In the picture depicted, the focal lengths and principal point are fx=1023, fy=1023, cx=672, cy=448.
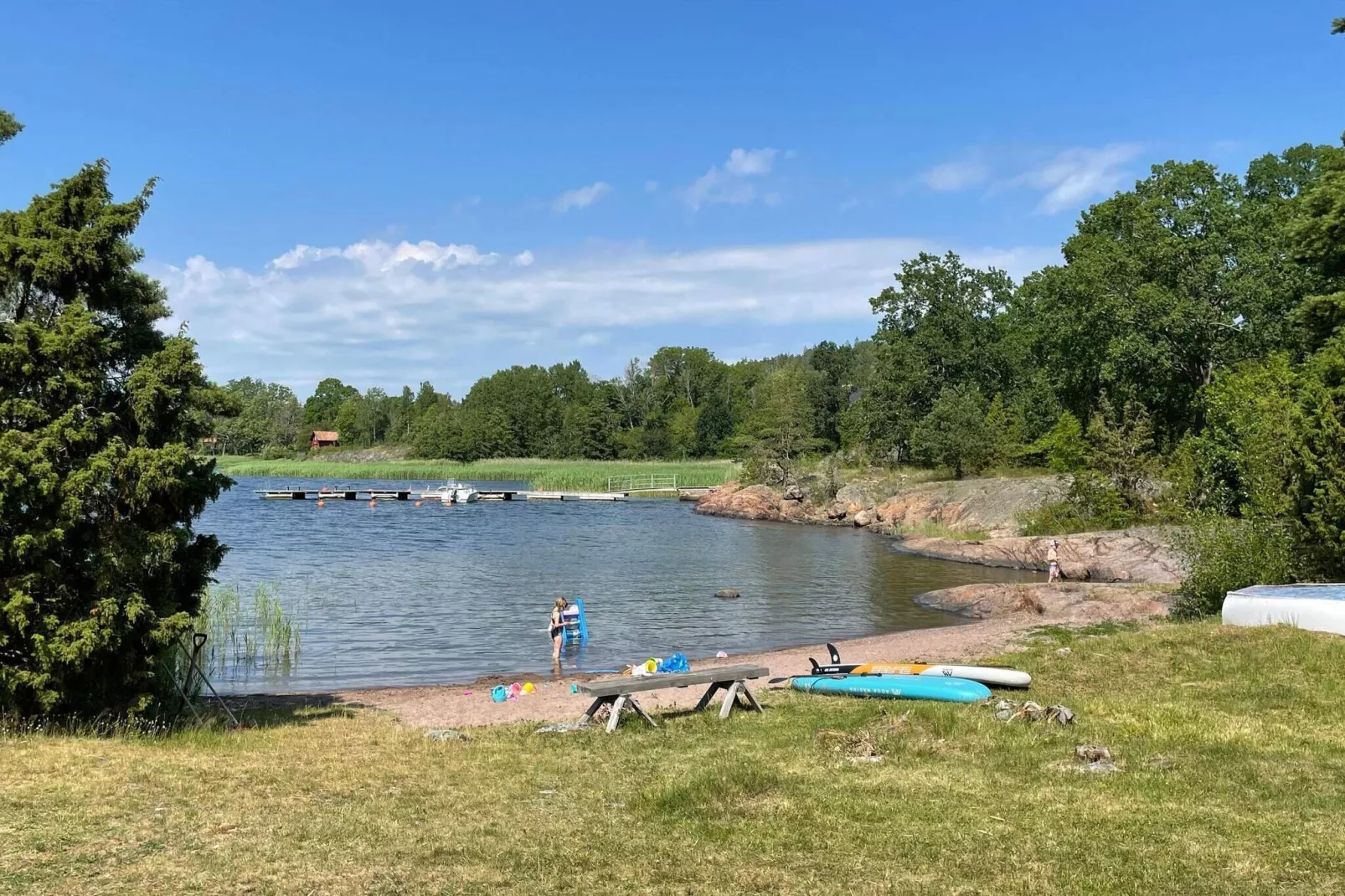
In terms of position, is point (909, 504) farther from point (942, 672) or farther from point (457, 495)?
point (942, 672)

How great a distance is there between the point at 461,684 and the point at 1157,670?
1231 cm

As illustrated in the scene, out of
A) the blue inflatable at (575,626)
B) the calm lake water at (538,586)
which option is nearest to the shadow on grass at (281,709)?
the calm lake water at (538,586)

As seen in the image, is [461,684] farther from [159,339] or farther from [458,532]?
[458,532]

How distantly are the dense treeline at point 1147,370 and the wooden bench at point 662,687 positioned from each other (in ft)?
39.9

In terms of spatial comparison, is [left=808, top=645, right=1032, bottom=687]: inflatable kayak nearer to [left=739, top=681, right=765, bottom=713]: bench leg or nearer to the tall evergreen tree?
[left=739, top=681, right=765, bottom=713]: bench leg

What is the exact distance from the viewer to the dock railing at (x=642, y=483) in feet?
301

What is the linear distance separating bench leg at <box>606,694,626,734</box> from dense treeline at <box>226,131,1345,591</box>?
1393 cm

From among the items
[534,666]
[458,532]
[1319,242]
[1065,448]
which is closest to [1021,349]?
[1065,448]

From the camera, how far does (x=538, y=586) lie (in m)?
34.8

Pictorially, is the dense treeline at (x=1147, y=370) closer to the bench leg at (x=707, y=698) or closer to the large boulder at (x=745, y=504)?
the large boulder at (x=745, y=504)

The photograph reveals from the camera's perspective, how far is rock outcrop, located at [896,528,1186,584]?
32844mm

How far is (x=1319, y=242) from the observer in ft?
76.0


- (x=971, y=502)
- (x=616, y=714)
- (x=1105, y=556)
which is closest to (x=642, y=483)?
(x=971, y=502)

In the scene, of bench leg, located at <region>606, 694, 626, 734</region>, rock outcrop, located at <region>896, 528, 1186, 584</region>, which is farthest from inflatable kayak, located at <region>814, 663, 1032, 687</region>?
rock outcrop, located at <region>896, 528, 1186, 584</region>
